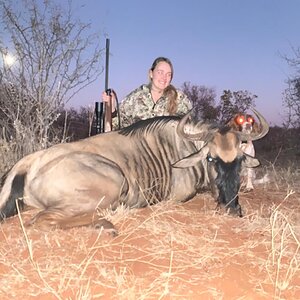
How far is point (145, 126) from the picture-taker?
150 inches

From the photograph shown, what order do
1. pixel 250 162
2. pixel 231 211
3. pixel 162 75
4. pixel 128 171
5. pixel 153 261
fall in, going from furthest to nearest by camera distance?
pixel 162 75 < pixel 250 162 < pixel 128 171 < pixel 231 211 < pixel 153 261

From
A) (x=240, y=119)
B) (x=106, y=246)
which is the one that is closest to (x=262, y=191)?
(x=240, y=119)

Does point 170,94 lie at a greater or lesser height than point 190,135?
greater

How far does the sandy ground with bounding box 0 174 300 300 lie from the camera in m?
1.98

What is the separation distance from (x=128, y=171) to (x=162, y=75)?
155 cm

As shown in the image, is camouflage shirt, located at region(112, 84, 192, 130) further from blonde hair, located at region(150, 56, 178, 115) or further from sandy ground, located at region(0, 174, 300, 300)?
sandy ground, located at region(0, 174, 300, 300)

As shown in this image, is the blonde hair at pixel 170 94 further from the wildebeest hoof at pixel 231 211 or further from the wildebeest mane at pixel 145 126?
the wildebeest hoof at pixel 231 211

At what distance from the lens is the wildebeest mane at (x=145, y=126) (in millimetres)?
3762

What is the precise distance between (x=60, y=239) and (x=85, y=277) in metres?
→ 0.56

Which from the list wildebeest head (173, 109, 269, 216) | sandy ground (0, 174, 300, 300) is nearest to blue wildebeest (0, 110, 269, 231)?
wildebeest head (173, 109, 269, 216)

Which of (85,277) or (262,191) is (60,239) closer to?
(85,277)

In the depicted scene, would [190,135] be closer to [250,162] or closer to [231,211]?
[250,162]

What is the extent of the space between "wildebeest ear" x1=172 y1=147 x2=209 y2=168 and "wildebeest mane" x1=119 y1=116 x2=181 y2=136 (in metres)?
0.44

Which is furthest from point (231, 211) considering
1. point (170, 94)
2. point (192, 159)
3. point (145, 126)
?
point (170, 94)
